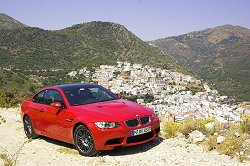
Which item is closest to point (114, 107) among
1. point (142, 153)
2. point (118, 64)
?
point (142, 153)

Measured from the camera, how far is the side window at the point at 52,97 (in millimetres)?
7736

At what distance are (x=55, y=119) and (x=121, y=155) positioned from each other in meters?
1.86

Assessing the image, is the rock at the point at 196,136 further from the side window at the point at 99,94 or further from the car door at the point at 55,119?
the car door at the point at 55,119

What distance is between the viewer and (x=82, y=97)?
25.1 ft

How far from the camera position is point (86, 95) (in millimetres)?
7789

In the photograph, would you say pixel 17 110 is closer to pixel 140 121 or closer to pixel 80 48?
pixel 140 121

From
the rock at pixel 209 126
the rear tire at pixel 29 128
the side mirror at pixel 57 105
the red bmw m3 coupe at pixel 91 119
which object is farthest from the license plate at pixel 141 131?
the rear tire at pixel 29 128

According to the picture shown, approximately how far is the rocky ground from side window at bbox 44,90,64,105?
107cm

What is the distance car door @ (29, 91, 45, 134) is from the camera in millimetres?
8256

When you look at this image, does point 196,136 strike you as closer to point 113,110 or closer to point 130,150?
point 130,150

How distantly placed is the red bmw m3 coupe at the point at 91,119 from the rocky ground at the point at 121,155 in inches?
9.7

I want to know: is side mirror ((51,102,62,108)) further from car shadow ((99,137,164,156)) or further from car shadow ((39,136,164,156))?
car shadow ((99,137,164,156))

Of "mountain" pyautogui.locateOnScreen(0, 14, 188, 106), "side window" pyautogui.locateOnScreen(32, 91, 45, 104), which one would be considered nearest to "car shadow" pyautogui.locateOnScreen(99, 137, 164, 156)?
"side window" pyautogui.locateOnScreen(32, 91, 45, 104)

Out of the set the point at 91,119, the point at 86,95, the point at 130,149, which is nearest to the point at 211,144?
the point at 130,149
